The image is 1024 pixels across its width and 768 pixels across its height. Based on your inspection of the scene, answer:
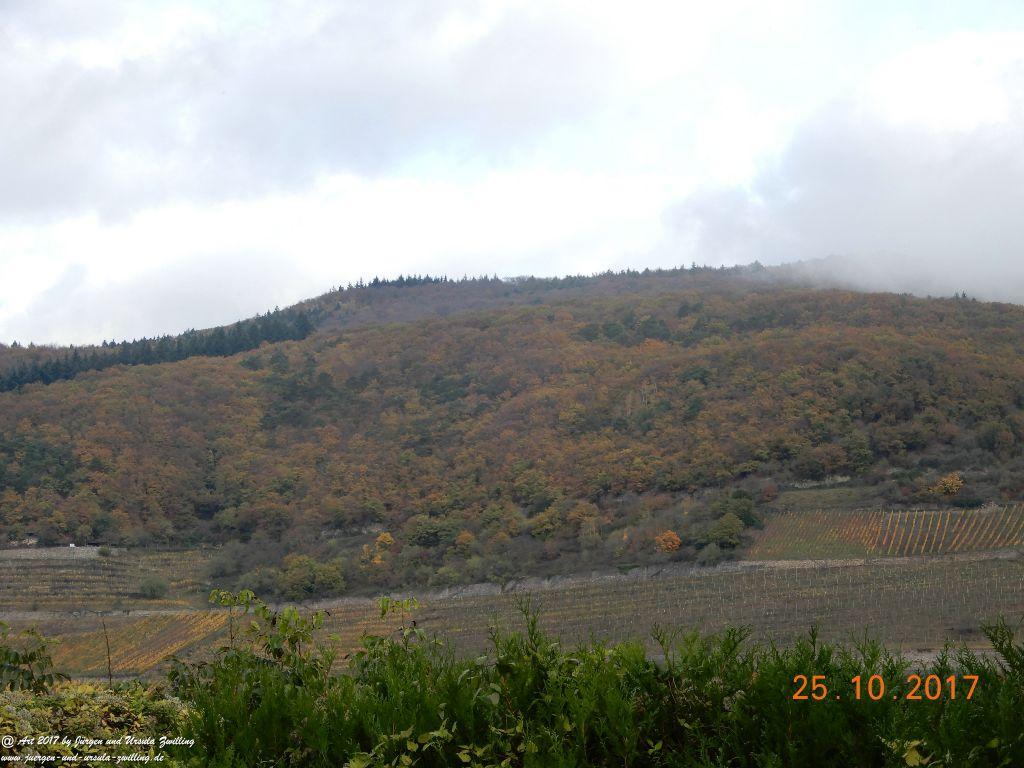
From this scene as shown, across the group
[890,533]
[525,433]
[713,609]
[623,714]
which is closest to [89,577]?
[525,433]

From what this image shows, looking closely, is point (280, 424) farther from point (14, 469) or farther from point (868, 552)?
point (868, 552)

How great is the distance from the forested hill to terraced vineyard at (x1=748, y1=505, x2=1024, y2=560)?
2.57 metres

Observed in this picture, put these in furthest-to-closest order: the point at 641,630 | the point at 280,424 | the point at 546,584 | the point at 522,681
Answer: the point at 280,424 → the point at 546,584 → the point at 641,630 → the point at 522,681

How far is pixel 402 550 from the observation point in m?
57.6

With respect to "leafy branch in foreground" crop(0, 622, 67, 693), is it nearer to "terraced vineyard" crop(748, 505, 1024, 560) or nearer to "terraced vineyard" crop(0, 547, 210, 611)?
"terraced vineyard" crop(748, 505, 1024, 560)

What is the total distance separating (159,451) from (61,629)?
3419 cm

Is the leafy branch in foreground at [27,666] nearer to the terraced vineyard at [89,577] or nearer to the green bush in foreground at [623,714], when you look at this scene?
the green bush in foreground at [623,714]

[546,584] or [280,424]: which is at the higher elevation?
[280,424]

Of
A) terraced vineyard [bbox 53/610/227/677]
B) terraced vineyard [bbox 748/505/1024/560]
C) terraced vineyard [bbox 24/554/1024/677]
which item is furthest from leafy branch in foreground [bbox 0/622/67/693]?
terraced vineyard [bbox 748/505/1024/560]

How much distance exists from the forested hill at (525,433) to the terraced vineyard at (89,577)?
123 inches

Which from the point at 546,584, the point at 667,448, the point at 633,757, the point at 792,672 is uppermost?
the point at 792,672

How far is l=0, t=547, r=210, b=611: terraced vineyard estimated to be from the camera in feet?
152

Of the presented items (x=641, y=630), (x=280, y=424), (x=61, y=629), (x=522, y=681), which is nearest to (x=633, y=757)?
(x=522, y=681)

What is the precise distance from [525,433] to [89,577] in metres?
32.1
